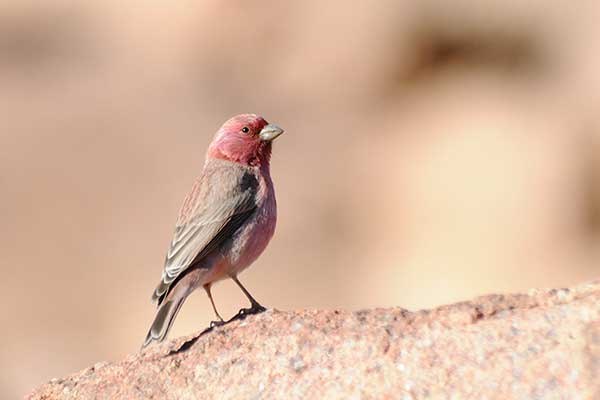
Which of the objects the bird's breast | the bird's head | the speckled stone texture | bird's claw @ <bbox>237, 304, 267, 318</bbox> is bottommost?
the speckled stone texture

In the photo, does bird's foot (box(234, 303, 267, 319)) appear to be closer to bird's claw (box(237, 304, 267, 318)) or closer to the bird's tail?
bird's claw (box(237, 304, 267, 318))

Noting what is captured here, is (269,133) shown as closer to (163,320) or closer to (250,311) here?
(163,320)

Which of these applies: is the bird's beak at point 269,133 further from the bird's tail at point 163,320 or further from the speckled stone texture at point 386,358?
the speckled stone texture at point 386,358

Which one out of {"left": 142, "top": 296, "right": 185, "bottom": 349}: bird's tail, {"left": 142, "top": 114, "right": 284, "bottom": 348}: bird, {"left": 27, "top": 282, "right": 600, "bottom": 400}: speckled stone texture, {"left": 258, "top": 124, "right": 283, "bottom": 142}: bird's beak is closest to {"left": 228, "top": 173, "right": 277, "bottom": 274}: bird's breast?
{"left": 142, "top": 114, "right": 284, "bottom": 348}: bird

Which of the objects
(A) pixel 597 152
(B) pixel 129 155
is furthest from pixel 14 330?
(A) pixel 597 152

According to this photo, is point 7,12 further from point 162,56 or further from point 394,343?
point 394,343

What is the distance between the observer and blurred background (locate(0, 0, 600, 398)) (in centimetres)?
1405

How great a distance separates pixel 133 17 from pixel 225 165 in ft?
35.4

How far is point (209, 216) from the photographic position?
6770 mm

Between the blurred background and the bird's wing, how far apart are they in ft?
20.2

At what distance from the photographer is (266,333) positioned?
5105 mm

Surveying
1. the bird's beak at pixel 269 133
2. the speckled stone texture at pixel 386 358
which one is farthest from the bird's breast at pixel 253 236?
the speckled stone texture at pixel 386 358

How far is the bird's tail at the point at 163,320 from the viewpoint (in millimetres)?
6148

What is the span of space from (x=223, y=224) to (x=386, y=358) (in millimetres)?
2306
